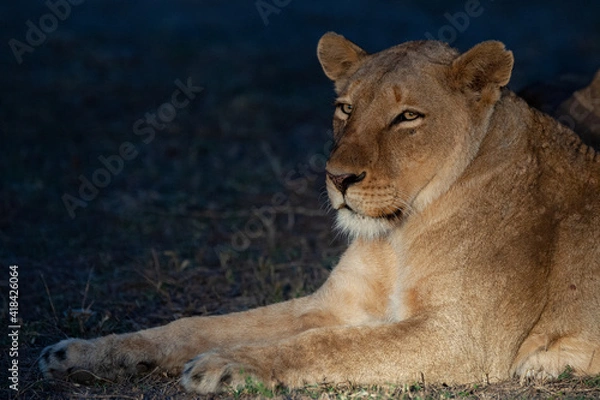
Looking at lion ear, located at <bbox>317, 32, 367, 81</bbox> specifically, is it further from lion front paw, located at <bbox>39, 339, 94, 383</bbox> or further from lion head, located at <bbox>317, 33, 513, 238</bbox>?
lion front paw, located at <bbox>39, 339, 94, 383</bbox>

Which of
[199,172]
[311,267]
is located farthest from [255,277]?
[199,172]

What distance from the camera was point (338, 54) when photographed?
190 inches

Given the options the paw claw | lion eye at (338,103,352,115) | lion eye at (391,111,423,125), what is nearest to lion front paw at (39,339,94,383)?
the paw claw

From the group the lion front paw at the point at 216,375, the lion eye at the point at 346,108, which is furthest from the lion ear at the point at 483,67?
the lion front paw at the point at 216,375

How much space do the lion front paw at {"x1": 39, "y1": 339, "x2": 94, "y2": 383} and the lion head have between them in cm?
130

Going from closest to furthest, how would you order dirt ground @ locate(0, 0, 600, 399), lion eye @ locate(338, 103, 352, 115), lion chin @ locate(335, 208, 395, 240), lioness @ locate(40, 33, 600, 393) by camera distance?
1. lioness @ locate(40, 33, 600, 393)
2. lion chin @ locate(335, 208, 395, 240)
3. lion eye @ locate(338, 103, 352, 115)
4. dirt ground @ locate(0, 0, 600, 399)

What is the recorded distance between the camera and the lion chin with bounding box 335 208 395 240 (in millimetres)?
4219

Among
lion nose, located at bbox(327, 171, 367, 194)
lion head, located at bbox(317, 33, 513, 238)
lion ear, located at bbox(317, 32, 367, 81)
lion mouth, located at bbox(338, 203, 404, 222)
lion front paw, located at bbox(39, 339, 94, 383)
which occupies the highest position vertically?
lion ear, located at bbox(317, 32, 367, 81)

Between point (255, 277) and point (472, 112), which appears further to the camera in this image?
point (255, 277)

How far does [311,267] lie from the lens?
6352 millimetres

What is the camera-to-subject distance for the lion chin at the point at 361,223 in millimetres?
4219

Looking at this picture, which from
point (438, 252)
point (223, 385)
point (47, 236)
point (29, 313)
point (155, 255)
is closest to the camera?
point (223, 385)

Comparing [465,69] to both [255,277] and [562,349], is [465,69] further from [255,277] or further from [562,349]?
[255,277]

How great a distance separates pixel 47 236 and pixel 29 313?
161 cm
